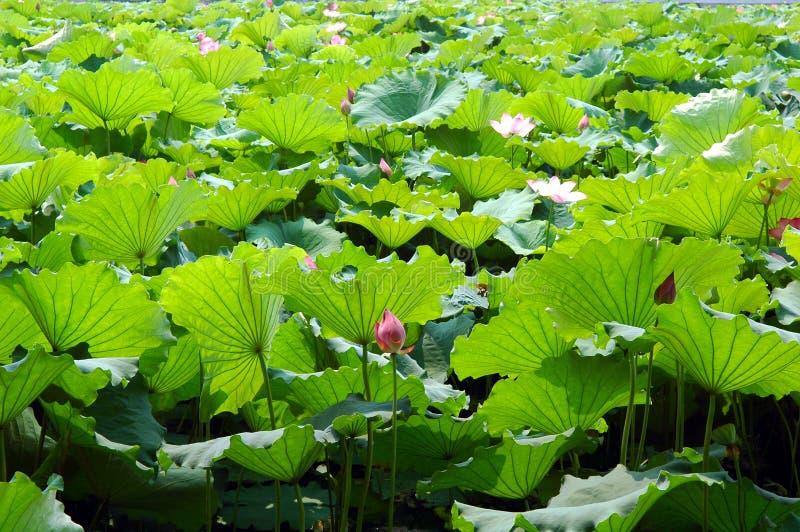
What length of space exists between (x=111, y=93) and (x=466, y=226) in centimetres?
96

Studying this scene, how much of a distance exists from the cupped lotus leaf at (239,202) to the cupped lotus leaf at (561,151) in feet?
2.05

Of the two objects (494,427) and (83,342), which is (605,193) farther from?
(83,342)

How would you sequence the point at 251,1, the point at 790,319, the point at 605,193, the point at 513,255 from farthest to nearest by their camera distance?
the point at 251,1
the point at 513,255
the point at 605,193
the point at 790,319

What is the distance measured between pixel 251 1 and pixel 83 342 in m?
6.53

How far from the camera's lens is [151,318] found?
3.58 ft

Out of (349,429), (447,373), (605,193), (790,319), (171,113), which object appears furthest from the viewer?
(171,113)

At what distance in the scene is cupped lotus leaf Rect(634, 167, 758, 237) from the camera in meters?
1.33

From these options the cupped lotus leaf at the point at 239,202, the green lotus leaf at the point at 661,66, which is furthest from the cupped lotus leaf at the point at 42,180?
the green lotus leaf at the point at 661,66

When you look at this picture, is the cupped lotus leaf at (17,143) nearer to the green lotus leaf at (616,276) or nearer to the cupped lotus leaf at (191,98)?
the cupped lotus leaf at (191,98)

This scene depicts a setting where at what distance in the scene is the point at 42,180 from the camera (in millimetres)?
1573

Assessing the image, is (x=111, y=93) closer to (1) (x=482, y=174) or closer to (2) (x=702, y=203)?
(1) (x=482, y=174)

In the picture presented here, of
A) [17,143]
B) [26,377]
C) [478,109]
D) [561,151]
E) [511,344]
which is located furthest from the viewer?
[478,109]

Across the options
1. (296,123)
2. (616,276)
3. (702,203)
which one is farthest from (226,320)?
(296,123)

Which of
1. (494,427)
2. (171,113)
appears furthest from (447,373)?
(171,113)
